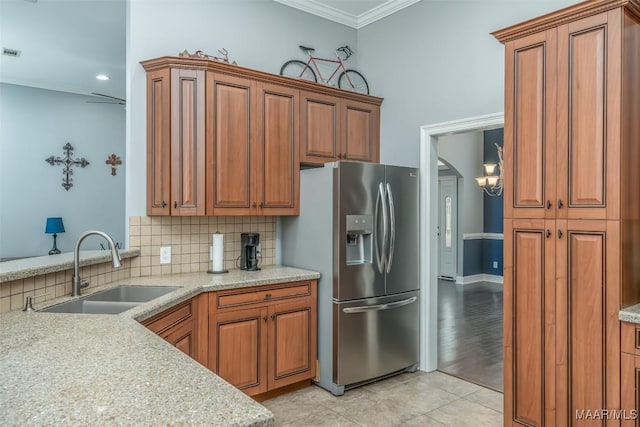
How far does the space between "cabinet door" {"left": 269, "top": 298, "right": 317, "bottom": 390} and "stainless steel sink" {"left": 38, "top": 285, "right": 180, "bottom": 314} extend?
808 mm

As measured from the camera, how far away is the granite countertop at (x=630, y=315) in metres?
2.03

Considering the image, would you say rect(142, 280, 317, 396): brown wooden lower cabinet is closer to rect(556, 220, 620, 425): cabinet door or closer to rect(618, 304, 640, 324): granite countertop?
rect(556, 220, 620, 425): cabinet door

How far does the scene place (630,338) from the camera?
207 cm

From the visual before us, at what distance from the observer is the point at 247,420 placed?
3.00ft

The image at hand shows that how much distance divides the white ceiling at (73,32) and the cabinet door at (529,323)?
255 centimetres

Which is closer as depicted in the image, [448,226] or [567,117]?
[567,117]

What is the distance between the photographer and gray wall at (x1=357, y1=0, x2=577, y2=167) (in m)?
3.28

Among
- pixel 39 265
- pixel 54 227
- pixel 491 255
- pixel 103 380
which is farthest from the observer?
pixel 491 255

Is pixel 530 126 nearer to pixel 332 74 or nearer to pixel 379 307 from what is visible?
pixel 379 307

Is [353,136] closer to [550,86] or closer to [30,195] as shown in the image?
[550,86]

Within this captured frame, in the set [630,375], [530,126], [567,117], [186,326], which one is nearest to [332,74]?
[530,126]

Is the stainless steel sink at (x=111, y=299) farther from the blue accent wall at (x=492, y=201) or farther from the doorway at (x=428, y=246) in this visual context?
the blue accent wall at (x=492, y=201)

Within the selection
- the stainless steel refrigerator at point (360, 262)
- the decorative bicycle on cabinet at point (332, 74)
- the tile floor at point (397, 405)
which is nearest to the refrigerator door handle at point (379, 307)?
the stainless steel refrigerator at point (360, 262)

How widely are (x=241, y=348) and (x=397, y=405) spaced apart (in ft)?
3.87
